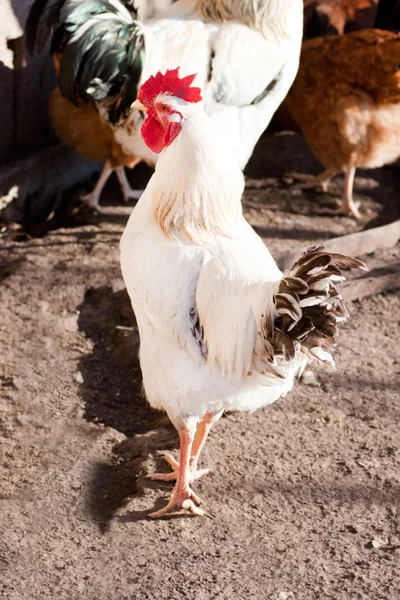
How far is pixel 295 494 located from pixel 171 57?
2900 mm

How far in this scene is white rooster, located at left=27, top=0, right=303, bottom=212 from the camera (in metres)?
4.61

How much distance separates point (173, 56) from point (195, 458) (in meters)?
2.67

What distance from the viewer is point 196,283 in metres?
2.88

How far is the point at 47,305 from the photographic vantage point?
451cm

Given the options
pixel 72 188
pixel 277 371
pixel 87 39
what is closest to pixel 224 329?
pixel 277 371

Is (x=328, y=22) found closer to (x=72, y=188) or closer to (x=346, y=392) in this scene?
(x=72, y=188)

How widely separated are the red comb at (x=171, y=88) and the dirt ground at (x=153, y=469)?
5.15ft

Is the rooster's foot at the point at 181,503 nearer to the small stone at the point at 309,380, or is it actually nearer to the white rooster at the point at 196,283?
the white rooster at the point at 196,283

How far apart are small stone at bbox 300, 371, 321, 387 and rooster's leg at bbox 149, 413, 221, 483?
2.74 ft

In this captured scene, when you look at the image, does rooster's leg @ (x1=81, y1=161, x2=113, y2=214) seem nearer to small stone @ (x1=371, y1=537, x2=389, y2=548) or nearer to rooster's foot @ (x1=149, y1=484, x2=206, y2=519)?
rooster's foot @ (x1=149, y1=484, x2=206, y2=519)

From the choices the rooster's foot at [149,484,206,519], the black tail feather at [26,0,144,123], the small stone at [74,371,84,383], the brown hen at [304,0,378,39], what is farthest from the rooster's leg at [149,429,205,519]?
the brown hen at [304,0,378,39]

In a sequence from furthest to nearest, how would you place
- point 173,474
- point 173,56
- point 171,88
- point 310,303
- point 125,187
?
point 125,187 < point 173,56 < point 173,474 < point 171,88 < point 310,303

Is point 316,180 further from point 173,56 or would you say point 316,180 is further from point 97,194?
point 173,56

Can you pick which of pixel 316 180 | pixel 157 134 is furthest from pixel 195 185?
pixel 316 180
